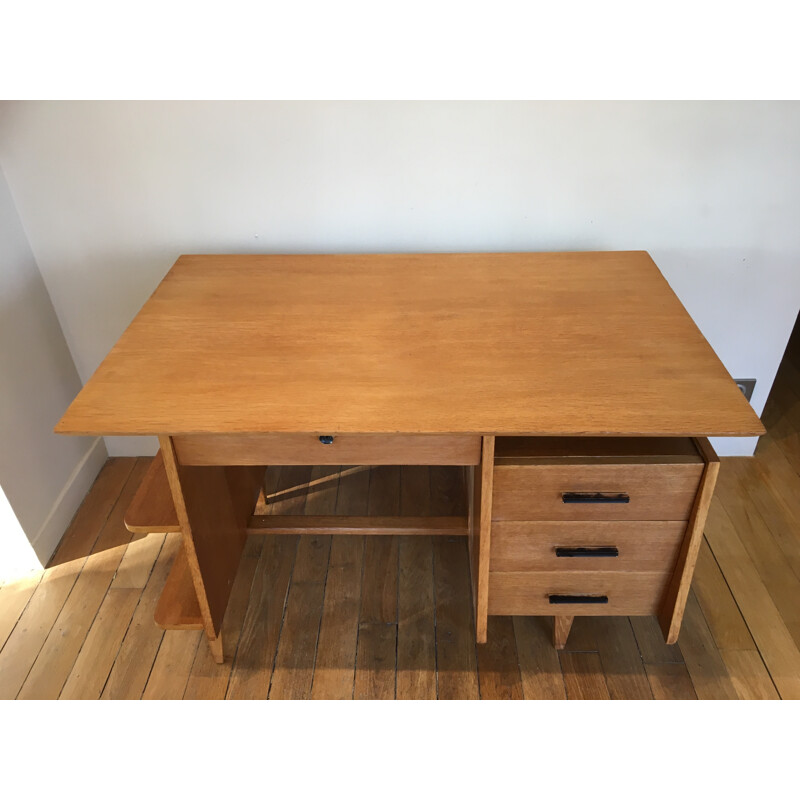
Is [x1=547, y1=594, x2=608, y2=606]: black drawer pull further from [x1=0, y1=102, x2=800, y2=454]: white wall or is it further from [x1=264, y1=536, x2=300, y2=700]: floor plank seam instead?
[x1=0, y1=102, x2=800, y2=454]: white wall

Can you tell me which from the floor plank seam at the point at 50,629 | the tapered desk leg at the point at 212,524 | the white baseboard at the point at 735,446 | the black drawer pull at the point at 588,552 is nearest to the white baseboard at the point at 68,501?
the floor plank seam at the point at 50,629

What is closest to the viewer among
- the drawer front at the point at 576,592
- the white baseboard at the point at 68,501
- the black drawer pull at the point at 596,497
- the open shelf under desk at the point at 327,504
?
the black drawer pull at the point at 596,497

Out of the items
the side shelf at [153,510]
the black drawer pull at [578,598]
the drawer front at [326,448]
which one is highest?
the drawer front at [326,448]

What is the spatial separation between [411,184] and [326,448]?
0.83m

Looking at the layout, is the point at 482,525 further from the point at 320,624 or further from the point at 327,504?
the point at 327,504

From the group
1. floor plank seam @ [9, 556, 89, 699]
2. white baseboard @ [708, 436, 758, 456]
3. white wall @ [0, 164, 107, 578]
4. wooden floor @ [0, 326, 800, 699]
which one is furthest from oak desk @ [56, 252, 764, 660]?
white baseboard @ [708, 436, 758, 456]

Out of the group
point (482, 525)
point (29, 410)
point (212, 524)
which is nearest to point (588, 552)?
point (482, 525)

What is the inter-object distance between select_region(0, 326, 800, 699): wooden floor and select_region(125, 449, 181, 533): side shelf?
0.37 meters

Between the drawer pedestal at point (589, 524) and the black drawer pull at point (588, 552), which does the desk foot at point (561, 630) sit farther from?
the black drawer pull at point (588, 552)

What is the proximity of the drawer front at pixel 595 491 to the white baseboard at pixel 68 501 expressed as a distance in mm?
1304

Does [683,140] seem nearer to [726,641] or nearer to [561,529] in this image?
[561,529]

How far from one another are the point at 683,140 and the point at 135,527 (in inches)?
63.5

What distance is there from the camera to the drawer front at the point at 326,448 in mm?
1281

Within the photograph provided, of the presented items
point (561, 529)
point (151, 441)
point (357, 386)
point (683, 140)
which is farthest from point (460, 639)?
point (683, 140)
